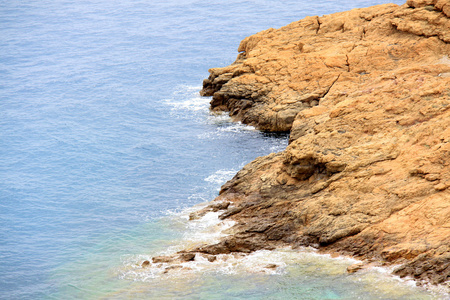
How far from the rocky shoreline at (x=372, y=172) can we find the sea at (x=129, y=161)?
1.04m

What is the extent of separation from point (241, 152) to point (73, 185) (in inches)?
450

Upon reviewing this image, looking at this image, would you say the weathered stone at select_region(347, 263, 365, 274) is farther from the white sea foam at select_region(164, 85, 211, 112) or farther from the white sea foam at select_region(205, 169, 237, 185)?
the white sea foam at select_region(164, 85, 211, 112)

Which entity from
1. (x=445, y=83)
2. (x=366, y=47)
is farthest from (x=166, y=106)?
(x=445, y=83)

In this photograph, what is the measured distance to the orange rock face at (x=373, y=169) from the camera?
78.4 feet

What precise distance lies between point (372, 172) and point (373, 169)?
16 cm

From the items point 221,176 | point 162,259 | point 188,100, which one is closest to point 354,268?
point 162,259

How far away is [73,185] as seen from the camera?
37.2 meters

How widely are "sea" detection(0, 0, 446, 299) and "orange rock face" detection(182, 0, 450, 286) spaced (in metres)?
1.32

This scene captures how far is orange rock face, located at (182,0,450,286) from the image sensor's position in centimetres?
2389

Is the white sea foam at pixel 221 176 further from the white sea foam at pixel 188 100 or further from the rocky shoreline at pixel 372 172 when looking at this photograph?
the white sea foam at pixel 188 100

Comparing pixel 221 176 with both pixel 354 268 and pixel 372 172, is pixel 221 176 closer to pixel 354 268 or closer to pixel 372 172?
pixel 372 172

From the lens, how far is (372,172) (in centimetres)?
2650

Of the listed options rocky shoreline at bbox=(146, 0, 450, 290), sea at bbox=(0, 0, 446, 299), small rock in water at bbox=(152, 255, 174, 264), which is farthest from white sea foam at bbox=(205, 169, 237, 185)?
small rock in water at bbox=(152, 255, 174, 264)

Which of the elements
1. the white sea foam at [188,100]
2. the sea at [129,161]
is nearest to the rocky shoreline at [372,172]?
the sea at [129,161]
